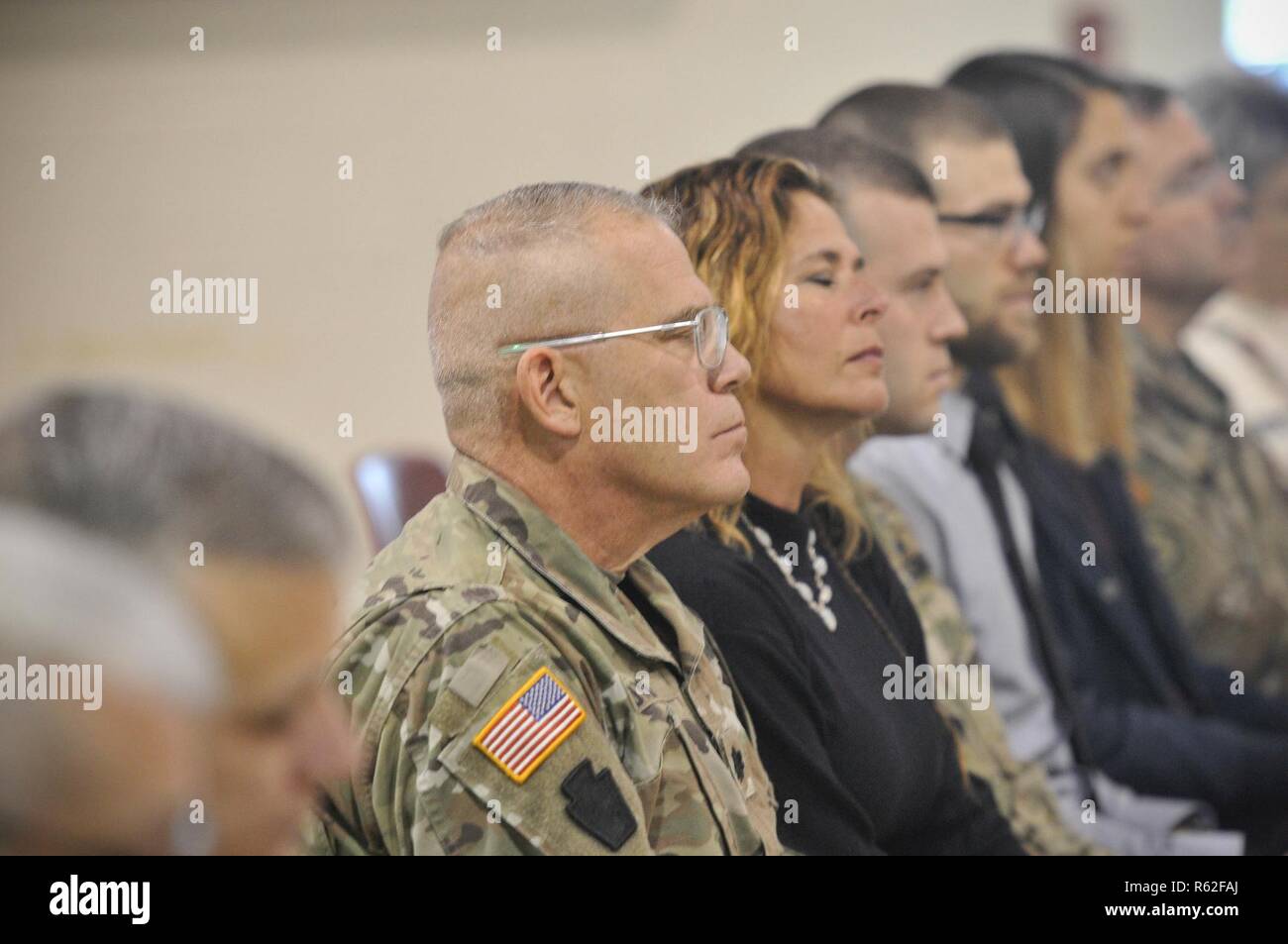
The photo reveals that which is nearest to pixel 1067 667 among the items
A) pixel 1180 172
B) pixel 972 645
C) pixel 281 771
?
pixel 972 645

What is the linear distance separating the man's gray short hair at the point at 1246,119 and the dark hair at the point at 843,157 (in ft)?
2.66

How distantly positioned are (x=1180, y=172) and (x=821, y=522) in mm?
1308

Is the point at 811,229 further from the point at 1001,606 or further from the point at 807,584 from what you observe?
the point at 1001,606

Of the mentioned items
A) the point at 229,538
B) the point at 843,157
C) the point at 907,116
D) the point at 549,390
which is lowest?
the point at 229,538

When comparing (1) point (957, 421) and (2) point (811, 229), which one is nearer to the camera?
(2) point (811, 229)

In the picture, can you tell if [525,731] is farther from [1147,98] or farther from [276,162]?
[1147,98]

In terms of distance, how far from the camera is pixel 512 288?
60.6 inches

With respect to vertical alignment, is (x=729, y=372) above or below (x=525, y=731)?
above

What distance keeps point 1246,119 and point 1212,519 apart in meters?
0.76

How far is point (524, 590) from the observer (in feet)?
4.72

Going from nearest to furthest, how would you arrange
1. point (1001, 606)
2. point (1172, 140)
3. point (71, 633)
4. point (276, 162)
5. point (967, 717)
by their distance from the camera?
point (71, 633) → point (967, 717) → point (276, 162) → point (1001, 606) → point (1172, 140)

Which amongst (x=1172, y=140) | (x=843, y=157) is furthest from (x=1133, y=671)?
(x=843, y=157)

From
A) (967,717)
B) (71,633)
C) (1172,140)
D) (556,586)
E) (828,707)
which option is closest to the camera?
(71,633)
